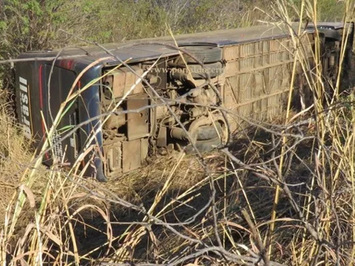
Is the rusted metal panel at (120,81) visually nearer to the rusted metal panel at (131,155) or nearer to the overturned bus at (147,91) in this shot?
the overturned bus at (147,91)

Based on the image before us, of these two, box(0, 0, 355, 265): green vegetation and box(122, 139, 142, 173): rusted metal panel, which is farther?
box(122, 139, 142, 173): rusted metal panel

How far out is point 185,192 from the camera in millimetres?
2586

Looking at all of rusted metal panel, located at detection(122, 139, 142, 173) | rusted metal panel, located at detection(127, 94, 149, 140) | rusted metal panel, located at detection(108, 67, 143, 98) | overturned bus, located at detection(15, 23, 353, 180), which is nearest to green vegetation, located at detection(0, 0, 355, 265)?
rusted metal panel, located at detection(122, 139, 142, 173)

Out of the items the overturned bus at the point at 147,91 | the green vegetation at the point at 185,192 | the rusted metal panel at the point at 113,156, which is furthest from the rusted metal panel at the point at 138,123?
the green vegetation at the point at 185,192

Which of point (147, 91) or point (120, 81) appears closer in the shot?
point (147, 91)

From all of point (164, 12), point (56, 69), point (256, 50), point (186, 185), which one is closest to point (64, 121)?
point (56, 69)

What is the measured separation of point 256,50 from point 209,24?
592 centimetres

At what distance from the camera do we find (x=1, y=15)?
8547mm

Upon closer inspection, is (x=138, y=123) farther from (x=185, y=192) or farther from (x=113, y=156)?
(x=185, y=192)

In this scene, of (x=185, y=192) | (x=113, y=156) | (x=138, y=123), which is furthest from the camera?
(x=138, y=123)

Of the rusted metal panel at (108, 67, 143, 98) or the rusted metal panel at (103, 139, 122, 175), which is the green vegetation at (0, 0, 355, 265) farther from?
the rusted metal panel at (108, 67, 143, 98)

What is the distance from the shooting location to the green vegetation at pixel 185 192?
7.36 ft

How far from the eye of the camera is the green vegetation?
7.36ft

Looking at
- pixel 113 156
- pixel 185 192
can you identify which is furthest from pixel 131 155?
pixel 185 192
